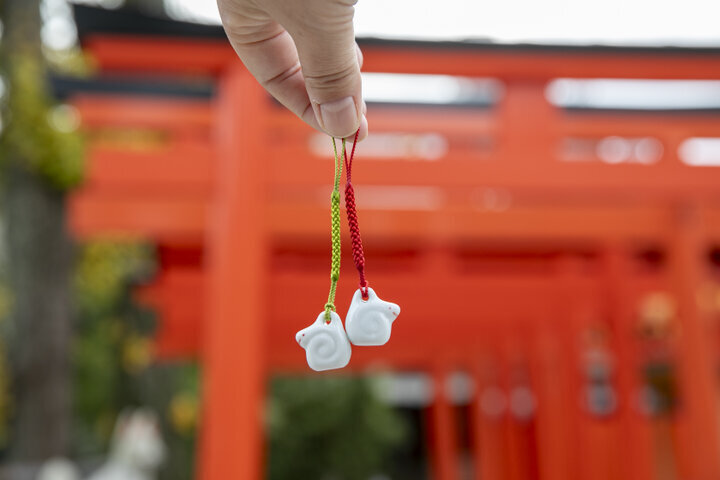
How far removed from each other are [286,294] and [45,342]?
2.02m

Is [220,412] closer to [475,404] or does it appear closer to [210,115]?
[210,115]

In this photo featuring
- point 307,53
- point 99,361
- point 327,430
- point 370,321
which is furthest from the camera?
point 327,430

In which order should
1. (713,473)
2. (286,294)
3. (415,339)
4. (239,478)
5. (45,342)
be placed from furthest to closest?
1. (415,339)
2. (45,342)
3. (286,294)
4. (713,473)
5. (239,478)

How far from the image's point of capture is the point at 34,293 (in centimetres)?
495

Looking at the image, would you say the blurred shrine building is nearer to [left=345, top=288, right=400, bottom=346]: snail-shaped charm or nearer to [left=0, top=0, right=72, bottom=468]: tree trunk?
[left=0, top=0, right=72, bottom=468]: tree trunk

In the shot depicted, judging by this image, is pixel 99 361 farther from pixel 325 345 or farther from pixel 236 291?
pixel 325 345

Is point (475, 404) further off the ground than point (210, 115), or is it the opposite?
point (210, 115)

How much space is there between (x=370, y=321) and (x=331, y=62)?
0.86ft

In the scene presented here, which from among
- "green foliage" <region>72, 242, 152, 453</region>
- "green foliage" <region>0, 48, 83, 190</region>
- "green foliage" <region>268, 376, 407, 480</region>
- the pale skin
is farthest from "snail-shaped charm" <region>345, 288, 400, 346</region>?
"green foliage" <region>268, 376, 407, 480</region>

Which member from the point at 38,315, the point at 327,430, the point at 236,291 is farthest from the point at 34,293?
the point at 327,430

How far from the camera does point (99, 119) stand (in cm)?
417

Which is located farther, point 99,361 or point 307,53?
point 99,361

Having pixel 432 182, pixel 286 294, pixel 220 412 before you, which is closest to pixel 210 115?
pixel 286 294

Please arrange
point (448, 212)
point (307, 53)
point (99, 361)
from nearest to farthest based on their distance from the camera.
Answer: point (307, 53), point (448, 212), point (99, 361)
